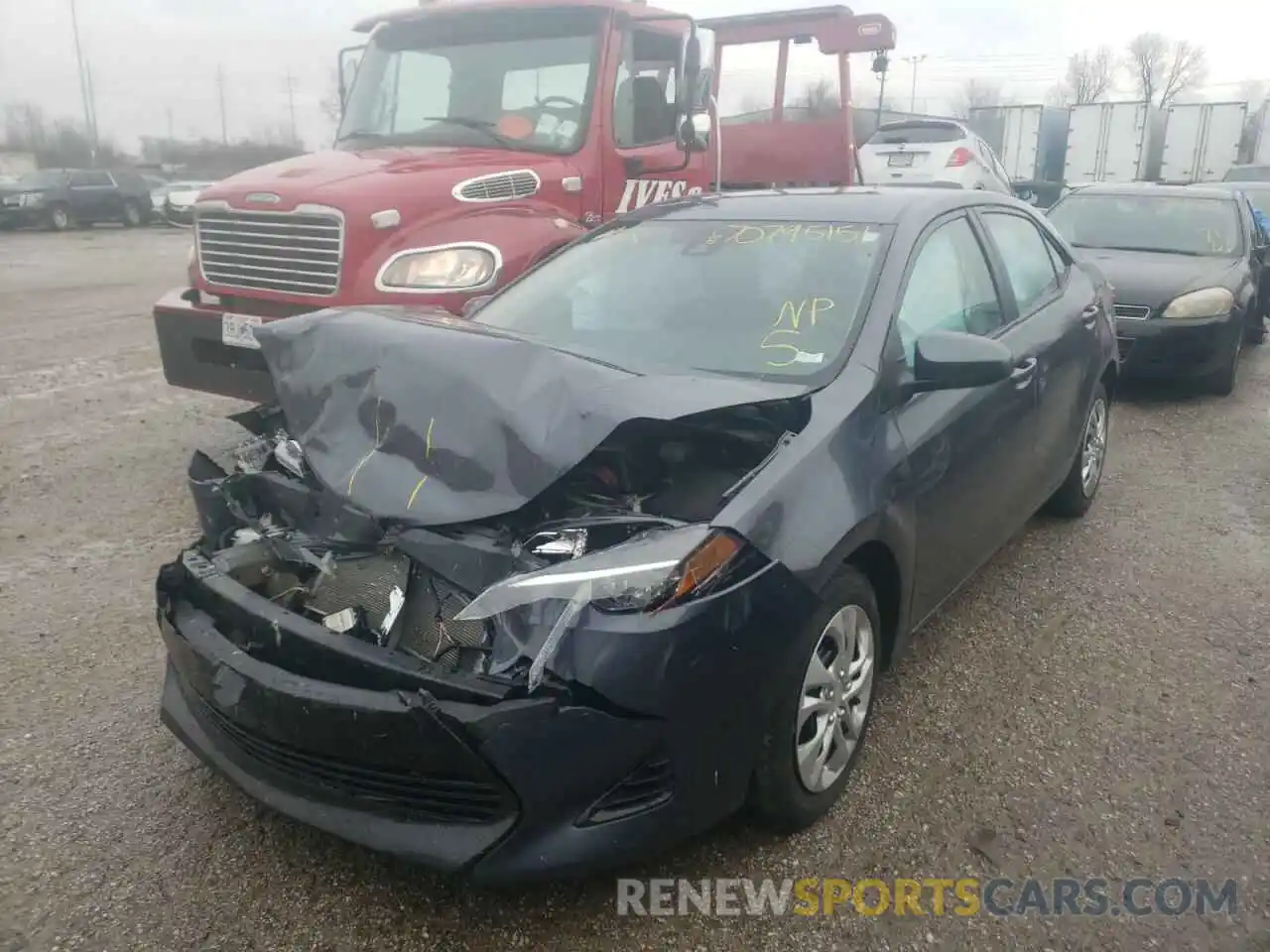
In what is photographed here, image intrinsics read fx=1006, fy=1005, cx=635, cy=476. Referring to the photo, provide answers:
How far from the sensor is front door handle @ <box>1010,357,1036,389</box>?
148 inches

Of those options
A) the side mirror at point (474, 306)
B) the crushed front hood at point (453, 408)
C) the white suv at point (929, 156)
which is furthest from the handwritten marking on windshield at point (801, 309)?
the white suv at point (929, 156)

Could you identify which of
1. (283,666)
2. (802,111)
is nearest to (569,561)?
(283,666)

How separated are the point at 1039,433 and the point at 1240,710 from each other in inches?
49.2

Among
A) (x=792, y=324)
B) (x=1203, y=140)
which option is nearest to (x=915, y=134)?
(x=792, y=324)

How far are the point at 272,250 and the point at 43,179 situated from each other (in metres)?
26.9

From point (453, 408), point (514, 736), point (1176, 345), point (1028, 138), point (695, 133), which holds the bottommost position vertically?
point (1176, 345)

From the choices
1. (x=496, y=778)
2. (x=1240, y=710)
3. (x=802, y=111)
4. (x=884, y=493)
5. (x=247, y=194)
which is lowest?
(x=1240, y=710)

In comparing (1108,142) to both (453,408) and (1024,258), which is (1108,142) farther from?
(453,408)

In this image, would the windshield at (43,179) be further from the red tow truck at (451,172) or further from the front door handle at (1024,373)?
the front door handle at (1024,373)

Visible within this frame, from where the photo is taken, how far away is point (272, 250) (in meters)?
5.39

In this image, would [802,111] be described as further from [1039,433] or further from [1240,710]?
[1240,710]

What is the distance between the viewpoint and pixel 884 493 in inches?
110

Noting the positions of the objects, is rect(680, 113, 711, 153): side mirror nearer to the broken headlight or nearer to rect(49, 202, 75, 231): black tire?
the broken headlight

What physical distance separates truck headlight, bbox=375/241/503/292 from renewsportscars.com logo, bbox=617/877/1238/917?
3.41 m
